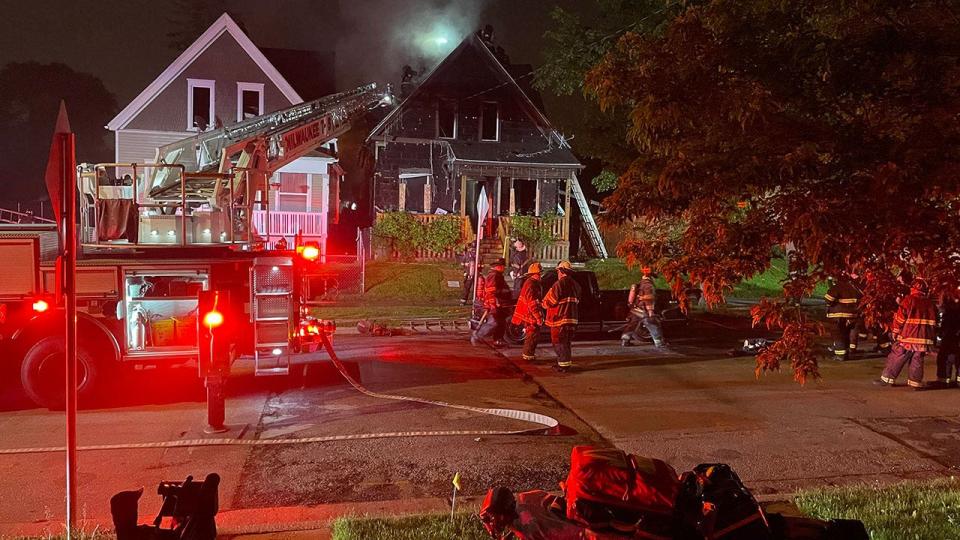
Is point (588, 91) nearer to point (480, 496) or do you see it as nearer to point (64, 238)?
point (480, 496)

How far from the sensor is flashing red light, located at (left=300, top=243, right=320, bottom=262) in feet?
30.1

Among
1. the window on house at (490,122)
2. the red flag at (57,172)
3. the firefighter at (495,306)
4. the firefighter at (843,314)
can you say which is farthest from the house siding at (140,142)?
the red flag at (57,172)

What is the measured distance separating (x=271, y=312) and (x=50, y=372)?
2.32 m

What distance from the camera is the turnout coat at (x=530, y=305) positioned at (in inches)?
437

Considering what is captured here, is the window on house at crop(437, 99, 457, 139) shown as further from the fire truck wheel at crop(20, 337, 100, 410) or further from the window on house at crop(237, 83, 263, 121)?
the fire truck wheel at crop(20, 337, 100, 410)

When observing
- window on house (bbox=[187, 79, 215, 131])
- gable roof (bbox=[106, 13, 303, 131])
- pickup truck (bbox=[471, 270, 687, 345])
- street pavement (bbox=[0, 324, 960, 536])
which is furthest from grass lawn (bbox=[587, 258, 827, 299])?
gable roof (bbox=[106, 13, 303, 131])

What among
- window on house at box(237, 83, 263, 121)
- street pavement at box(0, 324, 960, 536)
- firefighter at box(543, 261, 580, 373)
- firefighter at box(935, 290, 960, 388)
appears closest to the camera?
street pavement at box(0, 324, 960, 536)

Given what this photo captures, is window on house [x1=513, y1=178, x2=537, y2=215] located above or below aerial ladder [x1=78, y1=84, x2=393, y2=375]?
above

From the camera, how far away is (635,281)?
2177 cm

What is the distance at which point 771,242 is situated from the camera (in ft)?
13.8

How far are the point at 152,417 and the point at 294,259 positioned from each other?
89.3 inches

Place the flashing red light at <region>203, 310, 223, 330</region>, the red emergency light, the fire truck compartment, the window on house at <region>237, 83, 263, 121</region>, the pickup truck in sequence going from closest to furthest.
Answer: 1. the flashing red light at <region>203, 310, 223, 330</region>
2. the red emergency light
3. the fire truck compartment
4. the pickup truck
5. the window on house at <region>237, 83, 263, 121</region>

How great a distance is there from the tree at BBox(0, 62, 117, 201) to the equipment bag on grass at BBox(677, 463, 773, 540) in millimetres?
48189

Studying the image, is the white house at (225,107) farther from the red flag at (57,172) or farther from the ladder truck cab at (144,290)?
the red flag at (57,172)
